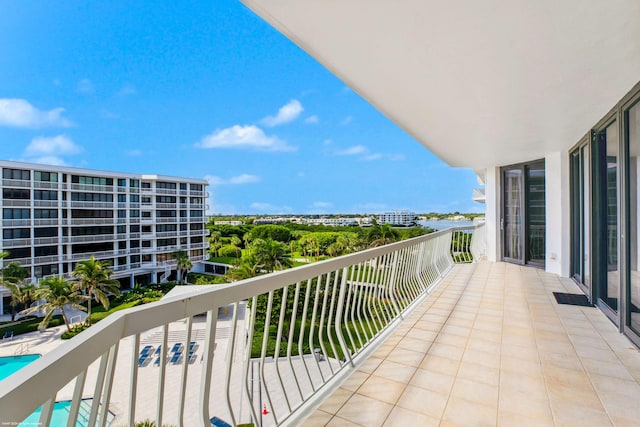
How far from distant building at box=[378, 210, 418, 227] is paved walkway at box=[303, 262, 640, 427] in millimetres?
28315

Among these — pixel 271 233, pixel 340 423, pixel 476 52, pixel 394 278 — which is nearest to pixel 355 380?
pixel 340 423

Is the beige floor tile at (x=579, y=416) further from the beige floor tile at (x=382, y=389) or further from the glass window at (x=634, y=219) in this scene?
the glass window at (x=634, y=219)

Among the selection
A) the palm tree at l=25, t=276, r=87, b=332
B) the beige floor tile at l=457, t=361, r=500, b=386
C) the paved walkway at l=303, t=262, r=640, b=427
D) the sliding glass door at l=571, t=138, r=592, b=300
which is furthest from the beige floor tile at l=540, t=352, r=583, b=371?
the palm tree at l=25, t=276, r=87, b=332

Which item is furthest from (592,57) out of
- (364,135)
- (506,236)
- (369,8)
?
(364,135)

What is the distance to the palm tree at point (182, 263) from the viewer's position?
3450cm

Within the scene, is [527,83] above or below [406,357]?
above

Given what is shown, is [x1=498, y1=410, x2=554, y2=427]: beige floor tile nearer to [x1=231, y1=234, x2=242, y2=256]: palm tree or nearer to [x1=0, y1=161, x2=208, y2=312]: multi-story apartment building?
[x1=0, y1=161, x2=208, y2=312]: multi-story apartment building

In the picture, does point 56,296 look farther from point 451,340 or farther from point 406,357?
point 451,340

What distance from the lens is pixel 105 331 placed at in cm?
86

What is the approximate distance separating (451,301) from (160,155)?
262ft

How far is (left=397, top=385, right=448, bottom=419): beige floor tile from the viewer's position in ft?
6.57

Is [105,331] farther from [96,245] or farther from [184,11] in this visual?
[184,11]

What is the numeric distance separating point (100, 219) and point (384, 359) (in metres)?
34.1

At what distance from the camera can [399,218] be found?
34156 mm
